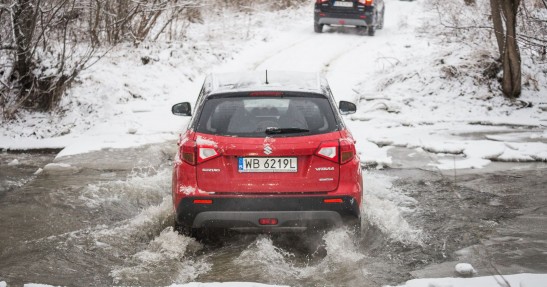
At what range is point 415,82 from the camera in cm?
1393

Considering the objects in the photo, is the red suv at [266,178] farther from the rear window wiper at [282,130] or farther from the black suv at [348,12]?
the black suv at [348,12]

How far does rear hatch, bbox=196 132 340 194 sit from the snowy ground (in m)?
1.78

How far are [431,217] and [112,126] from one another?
22.6 feet

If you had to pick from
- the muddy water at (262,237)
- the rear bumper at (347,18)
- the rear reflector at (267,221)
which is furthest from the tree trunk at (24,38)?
the rear bumper at (347,18)

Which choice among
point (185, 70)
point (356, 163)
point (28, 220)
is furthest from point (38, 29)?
point (356, 163)

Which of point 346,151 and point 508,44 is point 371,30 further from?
point 346,151

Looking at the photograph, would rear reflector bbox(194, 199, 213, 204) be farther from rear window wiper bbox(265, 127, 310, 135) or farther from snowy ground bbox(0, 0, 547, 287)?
snowy ground bbox(0, 0, 547, 287)

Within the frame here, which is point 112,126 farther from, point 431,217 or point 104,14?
point 431,217

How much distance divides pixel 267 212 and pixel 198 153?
758mm

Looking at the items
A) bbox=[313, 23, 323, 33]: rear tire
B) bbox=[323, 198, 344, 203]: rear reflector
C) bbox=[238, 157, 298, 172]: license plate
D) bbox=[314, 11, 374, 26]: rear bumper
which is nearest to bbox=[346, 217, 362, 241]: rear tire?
bbox=[323, 198, 344, 203]: rear reflector

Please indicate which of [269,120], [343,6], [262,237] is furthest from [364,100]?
[343,6]

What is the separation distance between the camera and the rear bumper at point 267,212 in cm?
523

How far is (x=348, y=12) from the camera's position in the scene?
21.6 metres

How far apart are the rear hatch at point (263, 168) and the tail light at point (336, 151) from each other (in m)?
0.03
